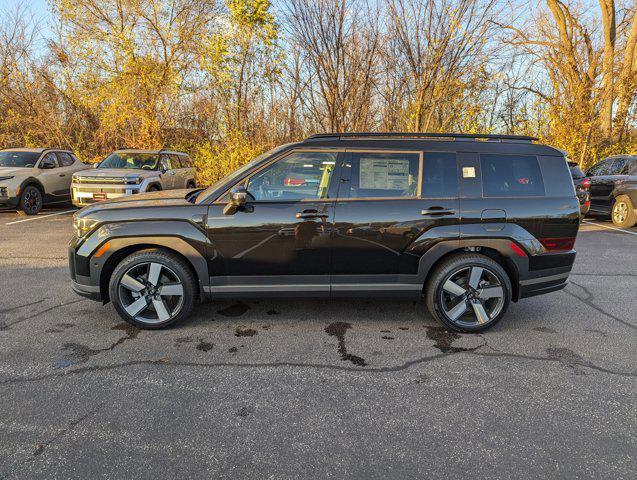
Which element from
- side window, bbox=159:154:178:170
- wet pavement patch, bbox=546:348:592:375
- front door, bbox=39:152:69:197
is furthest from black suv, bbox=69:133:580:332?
front door, bbox=39:152:69:197

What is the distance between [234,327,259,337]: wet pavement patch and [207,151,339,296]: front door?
14.6 inches

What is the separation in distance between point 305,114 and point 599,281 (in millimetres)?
11318

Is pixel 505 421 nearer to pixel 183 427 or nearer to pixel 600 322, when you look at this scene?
pixel 183 427

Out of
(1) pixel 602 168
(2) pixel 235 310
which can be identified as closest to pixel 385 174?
(2) pixel 235 310

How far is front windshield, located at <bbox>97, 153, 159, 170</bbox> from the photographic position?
11000 millimetres

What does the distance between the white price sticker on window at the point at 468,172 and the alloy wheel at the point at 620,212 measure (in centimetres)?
914

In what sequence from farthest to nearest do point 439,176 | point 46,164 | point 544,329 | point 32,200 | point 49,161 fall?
point 49,161
point 46,164
point 32,200
point 544,329
point 439,176

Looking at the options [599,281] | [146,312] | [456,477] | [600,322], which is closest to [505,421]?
[456,477]

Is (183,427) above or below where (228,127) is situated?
below

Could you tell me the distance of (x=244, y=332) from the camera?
3914mm

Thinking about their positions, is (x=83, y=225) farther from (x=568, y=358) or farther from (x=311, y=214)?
(x=568, y=358)

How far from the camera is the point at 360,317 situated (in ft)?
14.2

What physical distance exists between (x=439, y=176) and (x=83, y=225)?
3.42 metres

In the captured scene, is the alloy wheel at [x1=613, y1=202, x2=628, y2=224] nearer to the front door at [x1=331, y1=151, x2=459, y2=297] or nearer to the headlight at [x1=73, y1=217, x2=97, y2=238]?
the front door at [x1=331, y1=151, x2=459, y2=297]
